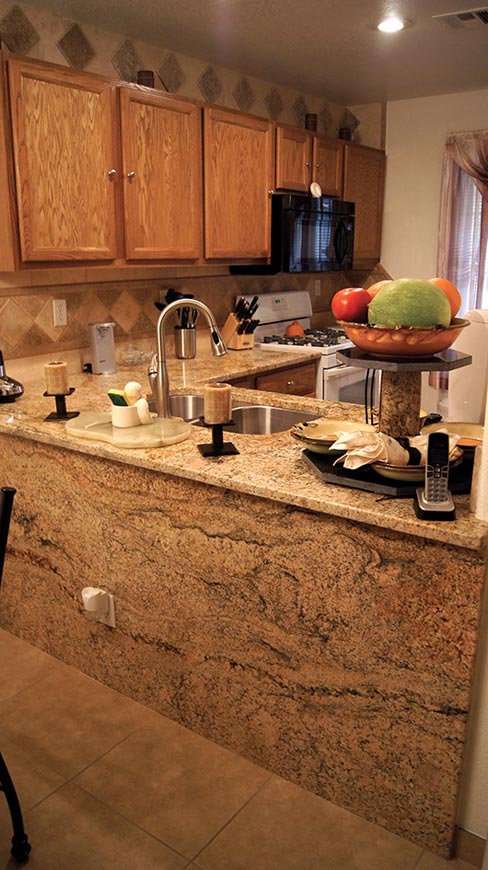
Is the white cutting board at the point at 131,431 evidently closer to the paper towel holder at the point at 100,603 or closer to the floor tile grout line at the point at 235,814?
the paper towel holder at the point at 100,603

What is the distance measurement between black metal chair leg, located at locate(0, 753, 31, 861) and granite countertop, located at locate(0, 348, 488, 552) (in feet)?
2.81

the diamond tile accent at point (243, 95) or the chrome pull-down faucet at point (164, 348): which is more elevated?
the diamond tile accent at point (243, 95)

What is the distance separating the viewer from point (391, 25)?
10.2 feet

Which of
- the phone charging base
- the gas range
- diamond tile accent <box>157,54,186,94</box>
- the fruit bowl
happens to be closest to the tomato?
the fruit bowl

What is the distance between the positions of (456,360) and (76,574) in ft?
4.80

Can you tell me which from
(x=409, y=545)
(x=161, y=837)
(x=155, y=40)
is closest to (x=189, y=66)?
(x=155, y=40)

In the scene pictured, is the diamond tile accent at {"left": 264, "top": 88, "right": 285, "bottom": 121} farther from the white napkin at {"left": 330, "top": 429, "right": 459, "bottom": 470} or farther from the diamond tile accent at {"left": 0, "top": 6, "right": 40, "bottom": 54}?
the white napkin at {"left": 330, "top": 429, "right": 459, "bottom": 470}


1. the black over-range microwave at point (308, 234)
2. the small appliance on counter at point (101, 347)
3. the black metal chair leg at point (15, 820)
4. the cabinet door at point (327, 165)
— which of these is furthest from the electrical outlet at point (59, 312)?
the black metal chair leg at point (15, 820)

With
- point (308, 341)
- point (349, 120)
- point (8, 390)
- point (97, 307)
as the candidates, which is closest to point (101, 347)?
point (97, 307)

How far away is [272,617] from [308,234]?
9.12 feet

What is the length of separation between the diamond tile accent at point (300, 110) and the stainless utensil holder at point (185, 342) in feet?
5.90

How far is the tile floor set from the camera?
1691 millimetres

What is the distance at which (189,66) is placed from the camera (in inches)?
144

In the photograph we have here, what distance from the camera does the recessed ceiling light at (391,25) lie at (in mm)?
3023
